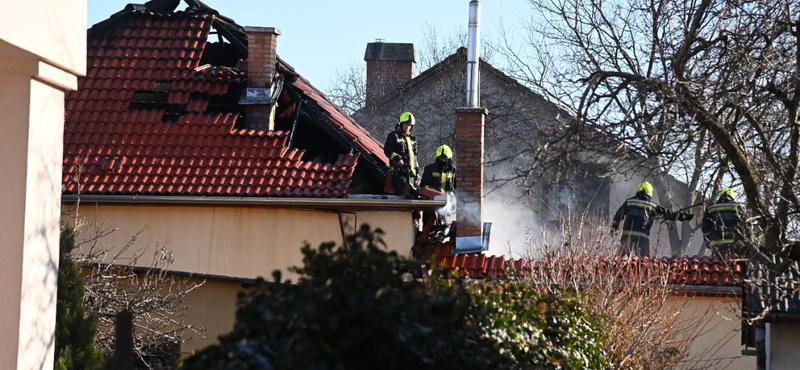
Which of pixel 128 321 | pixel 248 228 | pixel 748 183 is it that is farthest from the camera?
pixel 248 228

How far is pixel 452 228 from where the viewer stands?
17859 mm

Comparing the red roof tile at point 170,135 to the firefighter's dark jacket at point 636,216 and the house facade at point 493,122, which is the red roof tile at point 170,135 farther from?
the house facade at point 493,122

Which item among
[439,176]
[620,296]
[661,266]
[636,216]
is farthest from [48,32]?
[636,216]

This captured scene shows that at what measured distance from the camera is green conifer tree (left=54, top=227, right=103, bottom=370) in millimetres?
9314

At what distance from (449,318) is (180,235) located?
40.8 feet

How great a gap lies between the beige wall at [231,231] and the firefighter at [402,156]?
0.49 m

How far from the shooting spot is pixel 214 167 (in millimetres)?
16297

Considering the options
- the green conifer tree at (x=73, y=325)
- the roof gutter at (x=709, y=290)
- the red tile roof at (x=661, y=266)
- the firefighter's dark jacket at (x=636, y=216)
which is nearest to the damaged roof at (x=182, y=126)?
the red tile roof at (x=661, y=266)

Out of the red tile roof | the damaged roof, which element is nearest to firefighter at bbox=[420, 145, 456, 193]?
the red tile roof

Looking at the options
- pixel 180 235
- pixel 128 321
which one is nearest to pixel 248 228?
pixel 180 235

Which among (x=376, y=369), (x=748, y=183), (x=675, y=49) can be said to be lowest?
(x=376, y=369)

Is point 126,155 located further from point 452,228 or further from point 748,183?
point 748,183

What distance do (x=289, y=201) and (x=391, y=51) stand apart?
54.2 ft

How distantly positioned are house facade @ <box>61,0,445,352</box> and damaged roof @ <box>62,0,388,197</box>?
2cm
